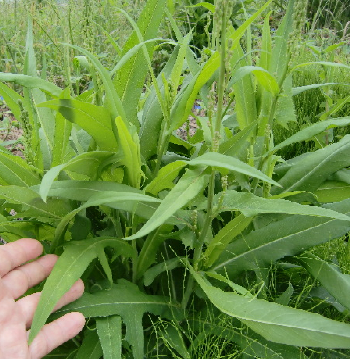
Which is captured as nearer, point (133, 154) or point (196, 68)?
point (133, 154)

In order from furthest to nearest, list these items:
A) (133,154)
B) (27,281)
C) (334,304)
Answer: (334,304)
(27,281)
(133,154)

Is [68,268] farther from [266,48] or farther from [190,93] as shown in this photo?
[266,48]

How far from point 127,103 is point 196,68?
205 mm

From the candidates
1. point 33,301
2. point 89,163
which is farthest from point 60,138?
point 33,301

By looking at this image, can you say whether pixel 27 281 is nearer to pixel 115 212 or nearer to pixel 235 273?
pixel 115 212

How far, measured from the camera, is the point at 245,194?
0.91 meters

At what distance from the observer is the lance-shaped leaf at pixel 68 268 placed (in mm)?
824

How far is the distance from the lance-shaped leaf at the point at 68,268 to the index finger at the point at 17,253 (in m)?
0.12

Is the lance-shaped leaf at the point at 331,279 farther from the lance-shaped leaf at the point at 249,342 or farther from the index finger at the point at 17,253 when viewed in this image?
the index finger at the point at 17,253

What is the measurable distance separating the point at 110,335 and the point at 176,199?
35 centimetres

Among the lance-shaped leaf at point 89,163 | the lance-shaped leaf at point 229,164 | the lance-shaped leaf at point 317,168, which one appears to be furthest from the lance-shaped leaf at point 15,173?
the lance-shaped leaf at point 317,168

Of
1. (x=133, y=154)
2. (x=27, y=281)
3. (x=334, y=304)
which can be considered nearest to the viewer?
(x=133, y=154)

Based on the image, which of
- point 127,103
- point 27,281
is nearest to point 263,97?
point 127,103

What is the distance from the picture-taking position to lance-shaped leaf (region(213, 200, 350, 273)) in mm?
1036
